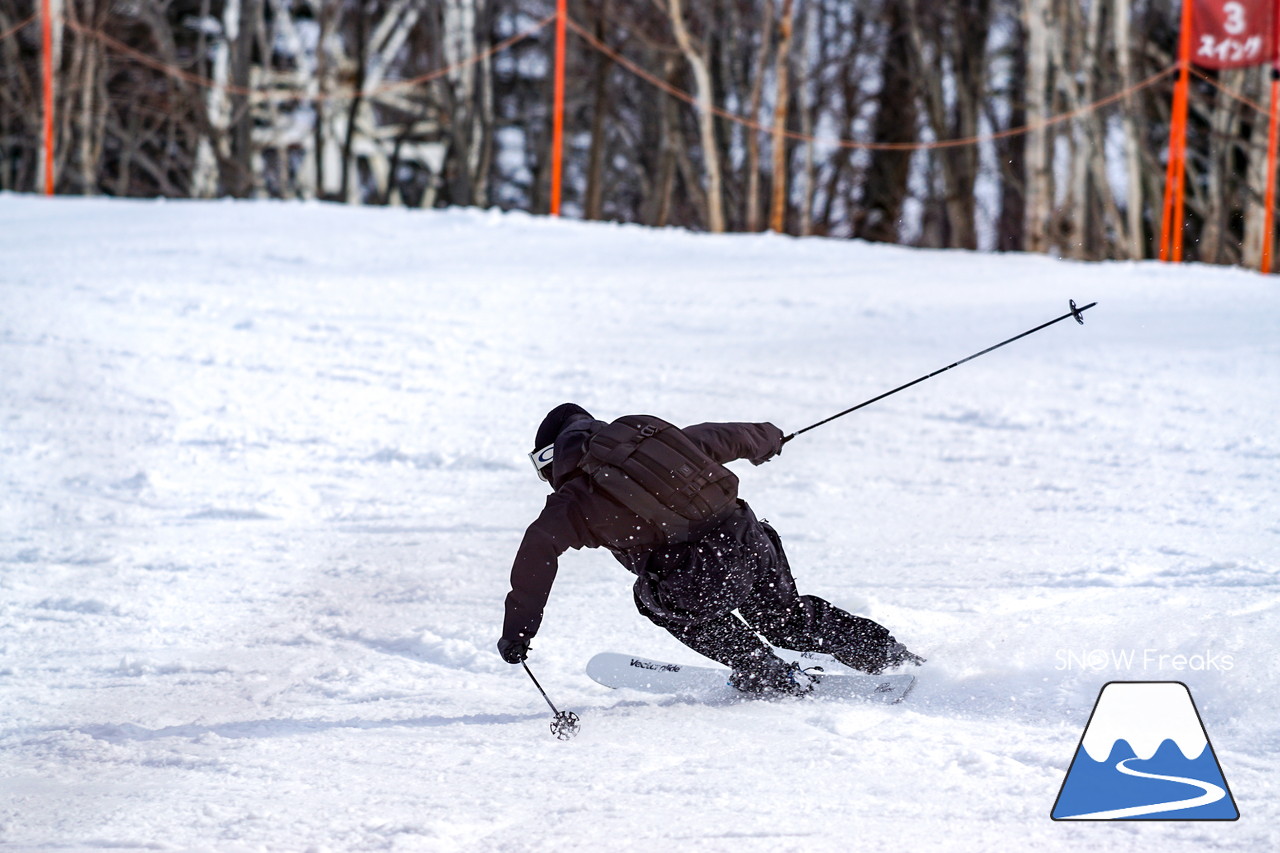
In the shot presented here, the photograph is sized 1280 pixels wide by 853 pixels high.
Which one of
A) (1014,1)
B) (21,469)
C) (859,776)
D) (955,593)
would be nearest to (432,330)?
(21,469)

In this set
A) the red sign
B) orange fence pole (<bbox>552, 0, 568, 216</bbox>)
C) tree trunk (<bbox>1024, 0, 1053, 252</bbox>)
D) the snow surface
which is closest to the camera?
the snow surface

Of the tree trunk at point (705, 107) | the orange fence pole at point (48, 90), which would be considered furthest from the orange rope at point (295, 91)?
the orange fence pole at point (48, 90)

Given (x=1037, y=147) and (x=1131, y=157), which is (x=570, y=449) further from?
(x=1131, y=157)

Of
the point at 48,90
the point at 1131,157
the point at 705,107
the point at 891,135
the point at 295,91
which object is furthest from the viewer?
the point at 891,135

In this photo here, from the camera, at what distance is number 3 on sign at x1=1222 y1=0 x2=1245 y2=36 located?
42.7ft

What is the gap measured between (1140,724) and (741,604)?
1.11m

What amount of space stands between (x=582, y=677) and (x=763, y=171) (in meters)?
24.5

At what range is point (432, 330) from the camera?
9.64 m

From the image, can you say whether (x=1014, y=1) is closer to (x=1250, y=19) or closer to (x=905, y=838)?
(x=1250, y=19)

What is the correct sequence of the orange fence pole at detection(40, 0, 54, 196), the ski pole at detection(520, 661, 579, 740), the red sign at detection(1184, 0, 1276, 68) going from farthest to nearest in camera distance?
the orange fence pole at detection(40, 0, 54, 196), the red sign at detection(1184, 0, 1276, 68), the ski pole at detection(520, 661, 579, 740)

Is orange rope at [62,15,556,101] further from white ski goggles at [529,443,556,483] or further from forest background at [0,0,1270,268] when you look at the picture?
white ski goggles at [529,443,556,483]

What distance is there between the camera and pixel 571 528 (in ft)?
11.7

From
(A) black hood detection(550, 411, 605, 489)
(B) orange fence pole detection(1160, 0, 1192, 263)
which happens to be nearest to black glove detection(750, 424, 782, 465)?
(A) black hood detection(550, 411, 605, 489)

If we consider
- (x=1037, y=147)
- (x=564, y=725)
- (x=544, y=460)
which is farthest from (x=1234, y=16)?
(x=564, y=725)
